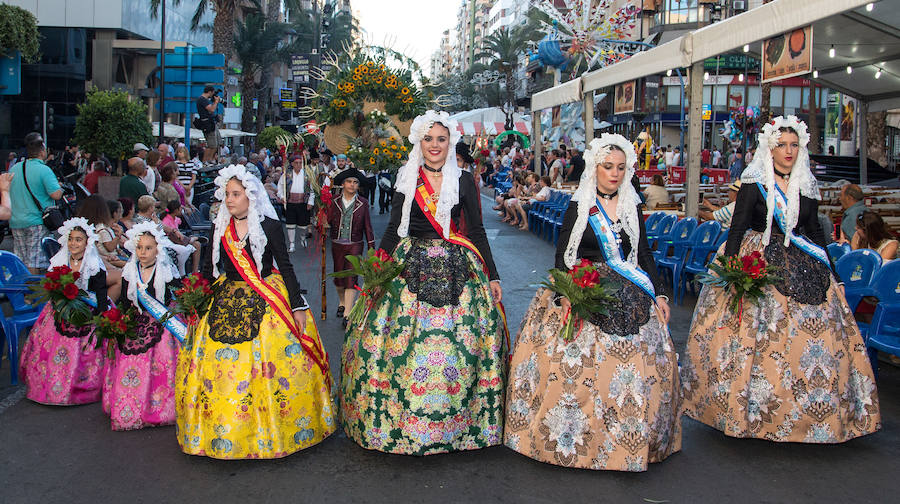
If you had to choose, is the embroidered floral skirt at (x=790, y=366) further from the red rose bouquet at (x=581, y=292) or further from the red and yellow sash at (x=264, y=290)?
the red and yellow sash at (x=264, y=290)

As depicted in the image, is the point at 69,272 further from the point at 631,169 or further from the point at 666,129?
the point at 666,129

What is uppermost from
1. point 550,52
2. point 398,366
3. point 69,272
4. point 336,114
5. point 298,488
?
point 550,52

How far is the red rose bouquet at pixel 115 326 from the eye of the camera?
6.07 m

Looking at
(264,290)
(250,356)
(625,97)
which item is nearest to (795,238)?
(264,290)

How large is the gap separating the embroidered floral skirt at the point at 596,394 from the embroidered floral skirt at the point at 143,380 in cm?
258

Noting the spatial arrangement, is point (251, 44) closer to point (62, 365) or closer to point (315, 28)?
point (315, 28)

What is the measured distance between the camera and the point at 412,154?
5.75 m

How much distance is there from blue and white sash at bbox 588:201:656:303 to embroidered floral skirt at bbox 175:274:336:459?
6.54 feet

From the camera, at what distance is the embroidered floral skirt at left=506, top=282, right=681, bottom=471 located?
4980 mm

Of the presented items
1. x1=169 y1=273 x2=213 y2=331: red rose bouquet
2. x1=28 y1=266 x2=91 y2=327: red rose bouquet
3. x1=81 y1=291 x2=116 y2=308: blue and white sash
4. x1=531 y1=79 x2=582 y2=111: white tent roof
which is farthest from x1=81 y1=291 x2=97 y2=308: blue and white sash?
x1=531 y1=79 x2=582 y2=111: white tent roof

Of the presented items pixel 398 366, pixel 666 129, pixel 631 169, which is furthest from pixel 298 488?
pixel 666 129

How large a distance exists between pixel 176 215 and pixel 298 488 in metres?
7.57

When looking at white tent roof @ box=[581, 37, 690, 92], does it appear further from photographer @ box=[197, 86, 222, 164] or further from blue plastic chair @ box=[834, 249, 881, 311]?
photographer @ box=[197, 86, 222, 164]

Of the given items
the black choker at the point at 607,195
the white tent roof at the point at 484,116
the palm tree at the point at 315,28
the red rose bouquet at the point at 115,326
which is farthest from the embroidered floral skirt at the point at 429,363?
the white tent roof at the point at 484,116
